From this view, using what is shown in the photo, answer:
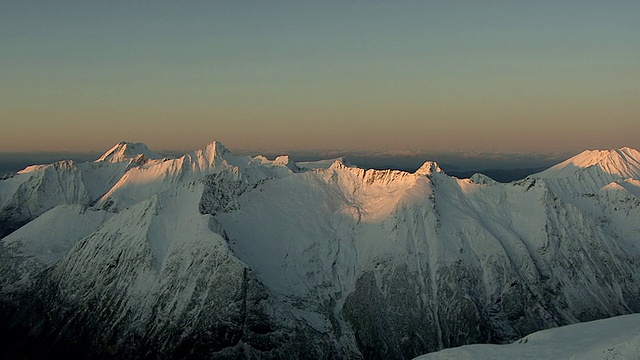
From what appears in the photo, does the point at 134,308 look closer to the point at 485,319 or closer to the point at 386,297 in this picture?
the point at 386,297

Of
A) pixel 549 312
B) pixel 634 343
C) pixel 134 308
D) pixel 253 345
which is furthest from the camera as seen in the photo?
pixel 549 312

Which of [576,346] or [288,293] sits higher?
[576,346]

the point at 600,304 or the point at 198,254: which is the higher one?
the point at 198,254

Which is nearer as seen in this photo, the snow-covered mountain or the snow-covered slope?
the snow-covered slope

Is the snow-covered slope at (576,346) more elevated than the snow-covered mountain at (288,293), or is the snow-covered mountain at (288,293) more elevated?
the snow-covered slope at (576,346)

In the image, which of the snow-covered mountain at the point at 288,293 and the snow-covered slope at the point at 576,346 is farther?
the snow-covered mountain at the point at 288,293

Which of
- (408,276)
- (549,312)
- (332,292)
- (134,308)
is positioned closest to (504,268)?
(549,312)

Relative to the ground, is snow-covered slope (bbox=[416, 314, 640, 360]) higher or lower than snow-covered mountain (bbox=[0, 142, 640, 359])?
higher

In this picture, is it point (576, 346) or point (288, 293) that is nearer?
point (576, 346)
